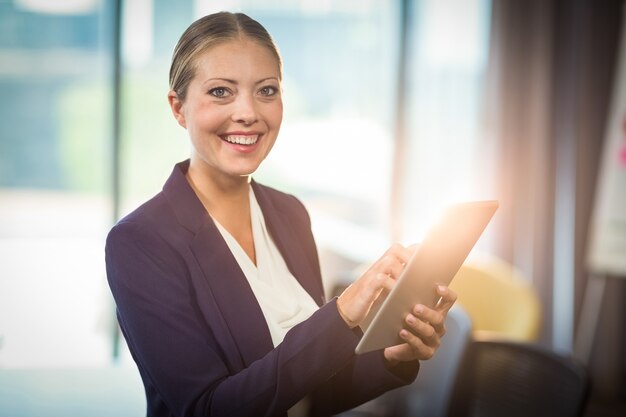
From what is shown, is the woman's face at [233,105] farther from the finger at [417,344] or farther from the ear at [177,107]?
the finger at [417,344]

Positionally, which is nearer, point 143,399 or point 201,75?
point 201,75

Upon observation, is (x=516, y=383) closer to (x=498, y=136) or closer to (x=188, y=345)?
(x=188, y=345)

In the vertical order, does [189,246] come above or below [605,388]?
above

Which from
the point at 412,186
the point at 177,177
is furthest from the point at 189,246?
the point at 412,186

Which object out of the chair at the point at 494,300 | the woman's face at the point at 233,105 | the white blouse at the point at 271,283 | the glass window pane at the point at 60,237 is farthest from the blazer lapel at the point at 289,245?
the chair at the point at 494,300

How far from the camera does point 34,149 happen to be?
132 inches

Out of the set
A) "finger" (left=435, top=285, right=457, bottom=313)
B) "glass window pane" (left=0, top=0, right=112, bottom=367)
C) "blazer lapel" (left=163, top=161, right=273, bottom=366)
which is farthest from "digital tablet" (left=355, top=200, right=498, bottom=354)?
"glass window pane" (left=0, top=0, right=112, bottom=367)

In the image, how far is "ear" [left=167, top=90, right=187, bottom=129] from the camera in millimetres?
708

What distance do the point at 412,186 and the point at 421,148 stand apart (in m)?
0.24

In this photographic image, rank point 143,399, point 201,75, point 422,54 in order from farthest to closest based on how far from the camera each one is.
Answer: point 422,54, point 143,399, point 201,75

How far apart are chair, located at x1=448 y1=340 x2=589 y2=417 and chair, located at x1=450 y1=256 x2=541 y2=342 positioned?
130 centimetres

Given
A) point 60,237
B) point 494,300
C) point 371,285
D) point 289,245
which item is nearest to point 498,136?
point 494,300

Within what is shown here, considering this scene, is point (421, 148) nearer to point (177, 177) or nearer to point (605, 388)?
point (605, 388)

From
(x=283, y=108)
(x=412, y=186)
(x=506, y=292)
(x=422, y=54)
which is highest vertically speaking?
(x=422, y=54)
